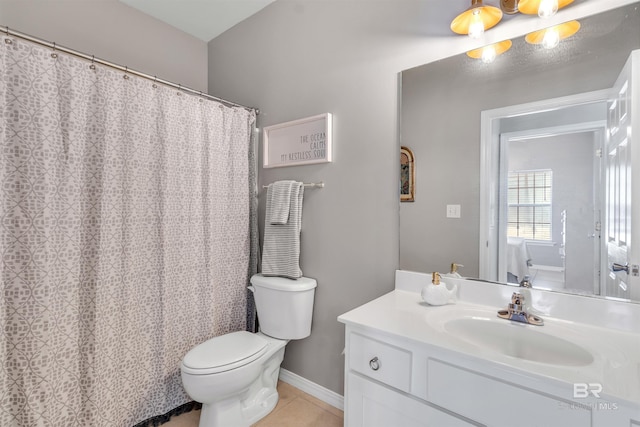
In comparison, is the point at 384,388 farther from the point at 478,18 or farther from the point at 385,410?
the point at 478,18

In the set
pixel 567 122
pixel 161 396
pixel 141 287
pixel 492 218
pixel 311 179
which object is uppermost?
pixel 567 122

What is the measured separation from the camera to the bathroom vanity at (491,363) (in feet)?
2.47

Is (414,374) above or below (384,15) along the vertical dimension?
below

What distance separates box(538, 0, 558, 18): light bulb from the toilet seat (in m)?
1.94

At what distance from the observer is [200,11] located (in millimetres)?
2168

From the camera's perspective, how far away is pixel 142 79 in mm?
1606

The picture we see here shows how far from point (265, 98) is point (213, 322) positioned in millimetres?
1553

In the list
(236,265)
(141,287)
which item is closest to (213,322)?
(236,265)

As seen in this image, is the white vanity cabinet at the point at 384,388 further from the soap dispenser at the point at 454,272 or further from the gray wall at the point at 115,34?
the gray wall at the point at 115,34

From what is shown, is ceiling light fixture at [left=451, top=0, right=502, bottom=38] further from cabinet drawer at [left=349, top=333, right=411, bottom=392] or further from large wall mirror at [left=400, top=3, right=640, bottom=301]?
cabinet drawer at [left=349, top=333, right=411, bottom=392]

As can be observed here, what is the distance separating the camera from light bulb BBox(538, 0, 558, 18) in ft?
3.68

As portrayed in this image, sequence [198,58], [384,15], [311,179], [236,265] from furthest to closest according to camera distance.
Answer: [198,58], [236,265], [311,179], [384,15]

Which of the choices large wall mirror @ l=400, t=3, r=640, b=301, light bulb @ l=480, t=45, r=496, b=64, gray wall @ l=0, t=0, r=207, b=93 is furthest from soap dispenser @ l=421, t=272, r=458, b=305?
gray wall @ l=0, t=0, r=207, b=93

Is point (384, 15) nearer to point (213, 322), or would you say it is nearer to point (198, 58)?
point (198, 58)
